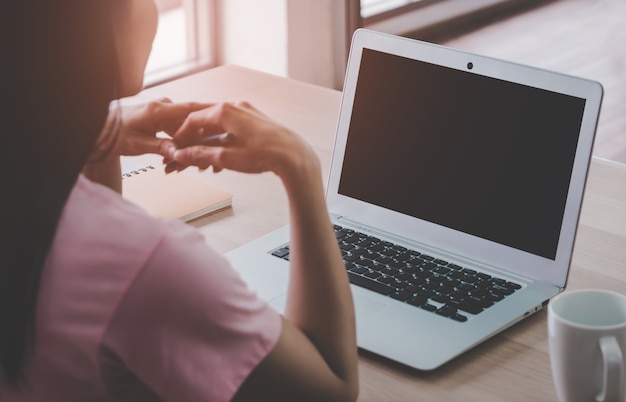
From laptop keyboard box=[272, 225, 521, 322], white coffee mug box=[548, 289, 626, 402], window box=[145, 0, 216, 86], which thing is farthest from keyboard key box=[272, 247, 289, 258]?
window box=[145, 0, 216, 86]

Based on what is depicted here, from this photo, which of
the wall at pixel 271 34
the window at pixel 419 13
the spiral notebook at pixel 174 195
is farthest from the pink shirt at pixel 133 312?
the window at pixel 419 13

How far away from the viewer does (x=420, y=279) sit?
3.87 feet

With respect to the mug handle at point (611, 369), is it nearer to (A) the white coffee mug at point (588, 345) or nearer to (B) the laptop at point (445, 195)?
(A) the white coffee mug at point (588, 345)

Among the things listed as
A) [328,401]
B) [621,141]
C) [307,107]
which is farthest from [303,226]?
[621,141]

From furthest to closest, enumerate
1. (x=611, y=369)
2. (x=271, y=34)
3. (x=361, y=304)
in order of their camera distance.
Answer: (x=271, y=34)
(x=361, y=304)
(x=611, y=369)

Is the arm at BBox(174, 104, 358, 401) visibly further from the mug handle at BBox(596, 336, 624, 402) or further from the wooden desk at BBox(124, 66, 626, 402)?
the mug handle at BBox(596, 336, 624, 402)

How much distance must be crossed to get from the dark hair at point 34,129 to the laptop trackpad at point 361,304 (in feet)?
1.37

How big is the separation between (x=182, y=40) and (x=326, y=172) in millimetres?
1517

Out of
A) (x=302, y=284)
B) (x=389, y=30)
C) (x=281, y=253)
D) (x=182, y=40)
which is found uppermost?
(x=302, y=284)

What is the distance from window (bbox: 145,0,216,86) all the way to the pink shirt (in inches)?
83.7

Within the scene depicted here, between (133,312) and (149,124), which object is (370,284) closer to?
(149,124)

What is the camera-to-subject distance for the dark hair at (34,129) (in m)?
0.73

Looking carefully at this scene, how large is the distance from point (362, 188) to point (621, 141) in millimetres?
2516

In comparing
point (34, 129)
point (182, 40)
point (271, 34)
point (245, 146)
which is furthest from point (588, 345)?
point (182, 40)
